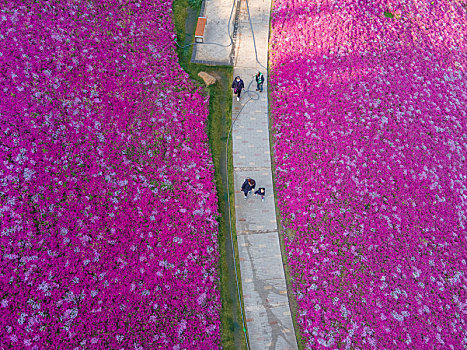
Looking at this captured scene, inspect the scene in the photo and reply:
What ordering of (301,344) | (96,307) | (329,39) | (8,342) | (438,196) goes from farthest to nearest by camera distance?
(329,39) → (438,196) → (301,344) → (96,307) → (8,342)

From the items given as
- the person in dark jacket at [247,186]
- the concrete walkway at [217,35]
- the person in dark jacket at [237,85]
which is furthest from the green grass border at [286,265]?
the concrete walkway at [217,35]

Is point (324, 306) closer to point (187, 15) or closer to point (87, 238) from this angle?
point (87, 238)

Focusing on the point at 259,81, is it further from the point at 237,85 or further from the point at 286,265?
the point at 286,265

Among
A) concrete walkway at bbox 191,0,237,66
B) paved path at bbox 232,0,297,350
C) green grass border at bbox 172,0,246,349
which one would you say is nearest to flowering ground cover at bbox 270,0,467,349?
paved path at bbox 232,0,297,350

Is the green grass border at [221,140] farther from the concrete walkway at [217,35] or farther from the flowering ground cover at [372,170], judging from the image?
the flowering ground cover at [372,170]

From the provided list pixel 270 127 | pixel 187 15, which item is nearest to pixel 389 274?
pixel 270 127
